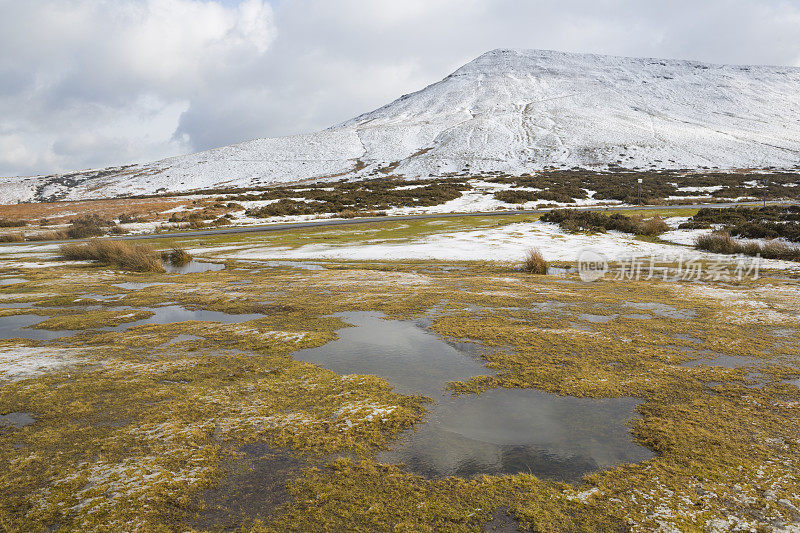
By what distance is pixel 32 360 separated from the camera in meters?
7.57

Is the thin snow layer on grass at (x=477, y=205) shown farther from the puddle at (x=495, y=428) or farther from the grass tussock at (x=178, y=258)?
the puddle at (x=495, y=428)

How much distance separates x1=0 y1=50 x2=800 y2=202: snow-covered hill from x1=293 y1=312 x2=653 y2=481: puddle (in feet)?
345

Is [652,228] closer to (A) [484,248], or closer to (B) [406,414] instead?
(A) [484,248]

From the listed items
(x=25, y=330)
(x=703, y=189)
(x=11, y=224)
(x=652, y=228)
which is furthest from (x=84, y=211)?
(x=703, y=189)

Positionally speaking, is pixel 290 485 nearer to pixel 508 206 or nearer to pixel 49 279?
pixel 49 279

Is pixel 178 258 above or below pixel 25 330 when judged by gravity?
above

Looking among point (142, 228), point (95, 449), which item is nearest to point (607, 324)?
point (95, 449)

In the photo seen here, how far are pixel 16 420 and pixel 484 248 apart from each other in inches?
839

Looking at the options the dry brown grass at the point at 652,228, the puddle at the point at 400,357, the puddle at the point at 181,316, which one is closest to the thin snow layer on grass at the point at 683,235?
the dry brown grass at the point at 652,228

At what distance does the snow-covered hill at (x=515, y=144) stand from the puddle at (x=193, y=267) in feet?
303

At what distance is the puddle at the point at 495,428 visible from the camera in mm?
4629

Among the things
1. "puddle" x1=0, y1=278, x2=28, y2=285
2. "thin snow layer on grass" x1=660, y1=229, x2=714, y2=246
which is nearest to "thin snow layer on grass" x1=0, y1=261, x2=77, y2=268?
"puddle" x1=0, y1=278, x2=28, y2=285

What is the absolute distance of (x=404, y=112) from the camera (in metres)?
197

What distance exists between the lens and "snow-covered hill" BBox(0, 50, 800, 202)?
371 feet
